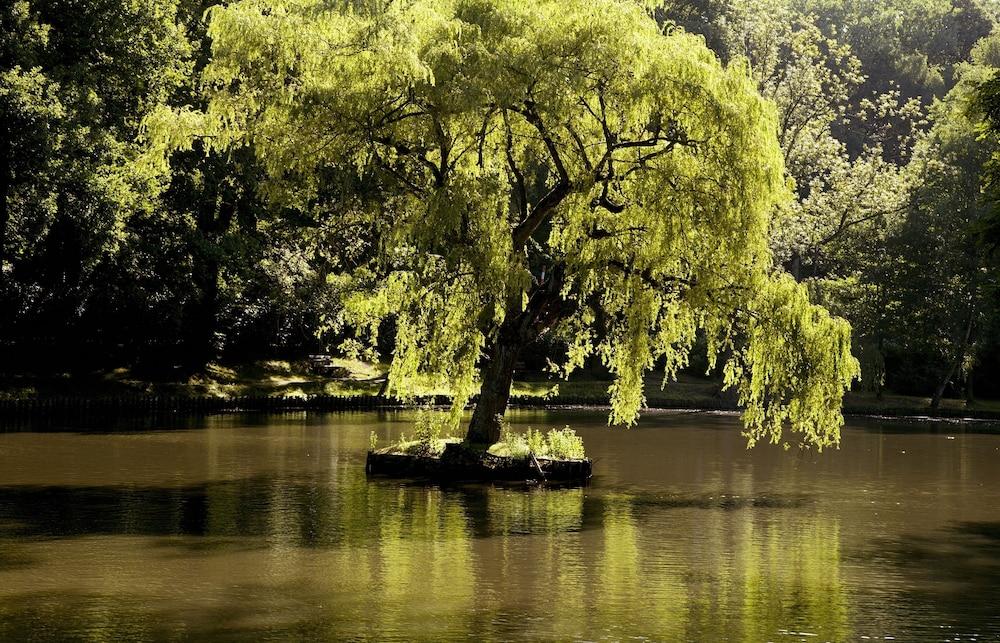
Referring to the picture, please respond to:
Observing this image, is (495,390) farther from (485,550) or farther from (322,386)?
(322,386)

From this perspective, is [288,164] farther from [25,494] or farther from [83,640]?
[83,640]

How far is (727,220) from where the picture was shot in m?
27.9

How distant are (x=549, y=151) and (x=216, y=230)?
1197 inches

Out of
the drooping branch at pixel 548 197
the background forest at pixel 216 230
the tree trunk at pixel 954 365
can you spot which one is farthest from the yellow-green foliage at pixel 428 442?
the tree trunk at pixel 954 365

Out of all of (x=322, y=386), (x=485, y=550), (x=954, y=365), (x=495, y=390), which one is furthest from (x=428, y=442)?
(x=954, y=365)

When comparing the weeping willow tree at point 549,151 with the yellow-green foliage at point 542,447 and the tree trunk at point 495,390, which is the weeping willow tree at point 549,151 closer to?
the tree trunk at point 495,390

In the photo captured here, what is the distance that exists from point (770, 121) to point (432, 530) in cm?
1210

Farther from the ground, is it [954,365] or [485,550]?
[954,365]

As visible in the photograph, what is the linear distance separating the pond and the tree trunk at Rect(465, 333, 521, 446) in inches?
100

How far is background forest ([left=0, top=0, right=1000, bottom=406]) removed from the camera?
152ft

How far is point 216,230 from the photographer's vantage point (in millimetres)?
57344

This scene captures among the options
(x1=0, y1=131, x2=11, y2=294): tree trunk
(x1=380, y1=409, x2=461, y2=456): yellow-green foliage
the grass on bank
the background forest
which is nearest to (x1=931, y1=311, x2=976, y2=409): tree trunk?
the background forest

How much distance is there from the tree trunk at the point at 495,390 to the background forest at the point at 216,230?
29.6ft

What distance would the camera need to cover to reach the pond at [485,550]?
51.3 feet
